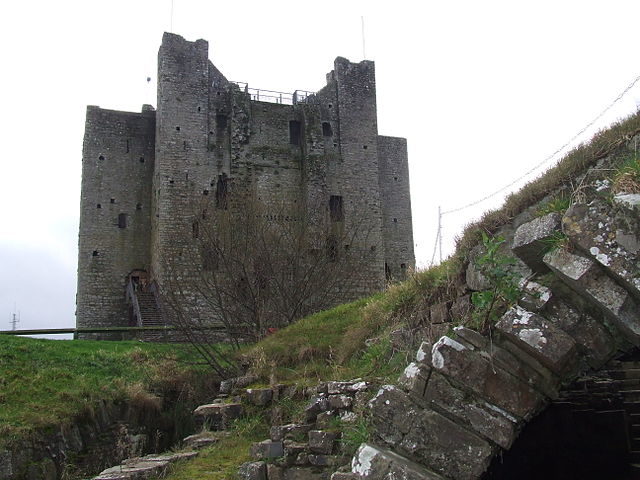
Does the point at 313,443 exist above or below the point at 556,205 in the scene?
below

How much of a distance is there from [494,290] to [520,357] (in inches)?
22.1

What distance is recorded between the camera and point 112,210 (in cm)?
3038

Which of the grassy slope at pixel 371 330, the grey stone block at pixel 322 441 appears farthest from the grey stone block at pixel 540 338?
the grey stone block at pixel 322 441

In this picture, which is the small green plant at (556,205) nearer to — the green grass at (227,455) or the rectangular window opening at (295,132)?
the green grass at (227,455)

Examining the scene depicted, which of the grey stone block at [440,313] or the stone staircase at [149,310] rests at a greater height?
the stone staircase at [149,310]

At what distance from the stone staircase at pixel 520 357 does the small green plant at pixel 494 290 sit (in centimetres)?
11

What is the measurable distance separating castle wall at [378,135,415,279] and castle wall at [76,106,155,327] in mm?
12897

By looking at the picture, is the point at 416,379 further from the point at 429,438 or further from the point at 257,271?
the point at 257,271

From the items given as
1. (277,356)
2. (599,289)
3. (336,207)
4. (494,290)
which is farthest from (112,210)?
(599,289)

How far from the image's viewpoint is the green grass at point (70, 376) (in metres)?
12.4

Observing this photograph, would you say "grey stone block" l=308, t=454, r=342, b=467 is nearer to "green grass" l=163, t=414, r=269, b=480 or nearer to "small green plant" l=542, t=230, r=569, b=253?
"green grass" l=163, t=414, r=269, b=480

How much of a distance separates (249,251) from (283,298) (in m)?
1.64

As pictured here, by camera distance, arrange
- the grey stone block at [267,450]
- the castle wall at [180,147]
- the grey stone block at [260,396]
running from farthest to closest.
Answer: the castle wall at [180,147]
the grey stone block at [260,396]
the grey stone block at [267,450]

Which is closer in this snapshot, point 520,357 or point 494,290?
point 520,357
